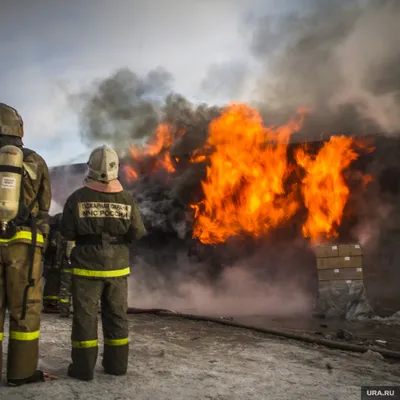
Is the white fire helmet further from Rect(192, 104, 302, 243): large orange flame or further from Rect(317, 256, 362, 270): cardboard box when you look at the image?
Rect(192, 104, 302, 243): large orange flame

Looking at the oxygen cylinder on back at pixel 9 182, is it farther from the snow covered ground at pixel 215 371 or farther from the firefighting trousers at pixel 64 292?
the firefighting trousers at pixel 64 292

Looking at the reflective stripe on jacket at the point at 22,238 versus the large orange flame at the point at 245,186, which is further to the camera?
the large orange flame at the point at 245,186

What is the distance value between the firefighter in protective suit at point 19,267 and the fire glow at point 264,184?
952 cm

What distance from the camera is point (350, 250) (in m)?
8.61

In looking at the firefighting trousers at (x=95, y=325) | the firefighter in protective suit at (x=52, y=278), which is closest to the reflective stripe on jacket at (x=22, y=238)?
the firefighting trousers at (x=95, y=325)

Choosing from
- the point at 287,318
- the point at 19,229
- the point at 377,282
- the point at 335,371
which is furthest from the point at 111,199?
the point at 377,282

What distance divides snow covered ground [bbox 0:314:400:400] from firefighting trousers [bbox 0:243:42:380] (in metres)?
0.17

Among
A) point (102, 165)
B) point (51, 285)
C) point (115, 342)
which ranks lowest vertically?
point (115, 342)

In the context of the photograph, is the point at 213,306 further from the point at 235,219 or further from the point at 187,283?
the point at 235,219

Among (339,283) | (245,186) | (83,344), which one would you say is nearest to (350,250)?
(339,283)

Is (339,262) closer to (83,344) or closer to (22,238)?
(83,344)

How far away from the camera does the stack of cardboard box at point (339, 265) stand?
27.9 ft

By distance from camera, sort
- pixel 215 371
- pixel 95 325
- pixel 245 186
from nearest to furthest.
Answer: pixel 95 325 < pixel 215 371 < pixel 245 186

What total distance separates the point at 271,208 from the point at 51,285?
296 inches
